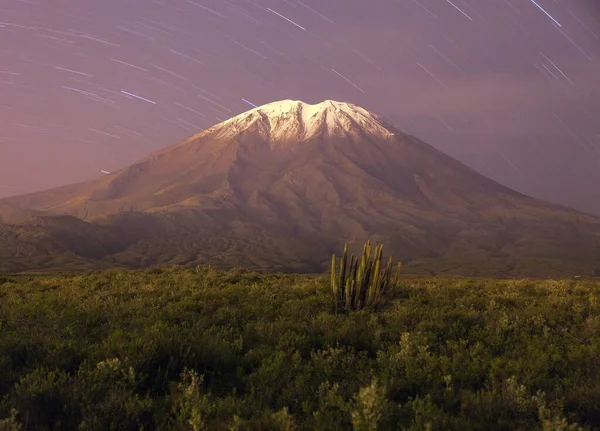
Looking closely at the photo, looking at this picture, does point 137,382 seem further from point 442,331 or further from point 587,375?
point 587,375

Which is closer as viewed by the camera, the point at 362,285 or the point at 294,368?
the point at 294,368

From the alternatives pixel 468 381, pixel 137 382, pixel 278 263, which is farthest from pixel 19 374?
pixel 278 263

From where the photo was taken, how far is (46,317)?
9781mm

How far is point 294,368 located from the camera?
6.93 m

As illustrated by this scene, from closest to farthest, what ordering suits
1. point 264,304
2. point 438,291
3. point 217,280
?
point 264,304, point 438,291, point 217,280

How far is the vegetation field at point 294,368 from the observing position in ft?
17.5

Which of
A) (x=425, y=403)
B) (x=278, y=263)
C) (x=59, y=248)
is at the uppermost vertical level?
(x=425, y=403)

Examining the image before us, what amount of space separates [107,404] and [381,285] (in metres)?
9.61

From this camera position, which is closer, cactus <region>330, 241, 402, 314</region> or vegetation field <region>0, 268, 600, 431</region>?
vegetation field <region>0, 268, 600, 431</region>

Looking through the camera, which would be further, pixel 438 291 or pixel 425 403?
pixel 438 291

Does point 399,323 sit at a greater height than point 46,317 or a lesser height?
greater

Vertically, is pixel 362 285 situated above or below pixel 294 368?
above

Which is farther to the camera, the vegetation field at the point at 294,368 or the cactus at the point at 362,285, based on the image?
the cactus at the point at 362,285

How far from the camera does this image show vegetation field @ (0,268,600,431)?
5.34 metres
